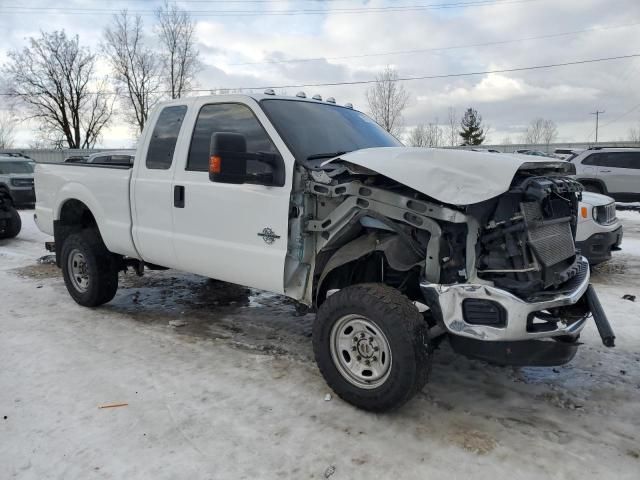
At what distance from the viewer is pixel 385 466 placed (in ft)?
9.40

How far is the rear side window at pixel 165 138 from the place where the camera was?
4.73 meters

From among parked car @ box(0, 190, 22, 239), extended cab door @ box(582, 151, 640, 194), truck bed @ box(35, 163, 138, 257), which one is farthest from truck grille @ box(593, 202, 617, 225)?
parked car @ box(0, 190, 22, 239)

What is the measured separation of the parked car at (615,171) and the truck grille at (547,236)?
12449mm

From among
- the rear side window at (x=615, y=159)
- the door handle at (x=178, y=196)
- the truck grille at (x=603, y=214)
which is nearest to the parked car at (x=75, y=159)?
the door handle at (x=178, y=196)

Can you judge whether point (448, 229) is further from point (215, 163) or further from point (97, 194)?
point (97, 194)

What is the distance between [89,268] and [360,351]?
3.44 m

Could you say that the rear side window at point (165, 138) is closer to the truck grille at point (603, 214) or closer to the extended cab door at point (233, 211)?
the extended cab door at point (233, 211)

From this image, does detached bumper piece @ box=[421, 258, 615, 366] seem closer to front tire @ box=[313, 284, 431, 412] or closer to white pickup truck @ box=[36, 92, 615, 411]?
white pickup truck @ box=[36, 92, 615, 411]

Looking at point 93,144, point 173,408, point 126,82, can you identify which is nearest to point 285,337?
point 173,408

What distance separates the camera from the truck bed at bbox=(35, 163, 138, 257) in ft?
16.8

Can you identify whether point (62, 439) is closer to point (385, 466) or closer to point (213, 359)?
point (213, 359)

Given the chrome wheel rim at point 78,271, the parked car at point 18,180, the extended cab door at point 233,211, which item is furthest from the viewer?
the parked car at point 18,180

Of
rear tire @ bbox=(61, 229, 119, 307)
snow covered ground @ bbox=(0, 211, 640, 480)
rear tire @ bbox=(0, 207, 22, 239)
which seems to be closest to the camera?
snow covered ground @ bbox=(0, 211, 640, 480)

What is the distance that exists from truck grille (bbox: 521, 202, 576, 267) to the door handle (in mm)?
2791
